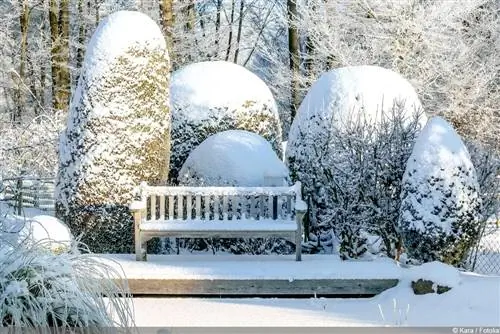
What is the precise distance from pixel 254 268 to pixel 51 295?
3.44m

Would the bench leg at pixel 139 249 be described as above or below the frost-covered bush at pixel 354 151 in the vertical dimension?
below

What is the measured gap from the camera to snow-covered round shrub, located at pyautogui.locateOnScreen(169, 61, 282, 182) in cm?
985

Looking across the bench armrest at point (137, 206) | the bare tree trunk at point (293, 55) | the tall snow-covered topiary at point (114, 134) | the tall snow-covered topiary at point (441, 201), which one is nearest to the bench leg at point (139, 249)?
the bench armrest at point (137, 206)

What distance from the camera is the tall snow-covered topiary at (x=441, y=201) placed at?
286 inches

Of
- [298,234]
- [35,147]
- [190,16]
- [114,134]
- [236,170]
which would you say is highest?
[190,16]

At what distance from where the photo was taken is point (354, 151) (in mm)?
8438

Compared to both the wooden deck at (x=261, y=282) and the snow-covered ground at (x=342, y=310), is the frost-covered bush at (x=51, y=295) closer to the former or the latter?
the snow-covered ground at (x=342, y=310)

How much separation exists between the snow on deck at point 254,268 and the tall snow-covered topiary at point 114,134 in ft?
3.45

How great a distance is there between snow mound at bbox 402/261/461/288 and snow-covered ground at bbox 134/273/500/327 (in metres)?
0.06

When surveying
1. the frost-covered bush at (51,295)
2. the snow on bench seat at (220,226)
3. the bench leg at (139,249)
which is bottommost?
the bench leg at (139,249)

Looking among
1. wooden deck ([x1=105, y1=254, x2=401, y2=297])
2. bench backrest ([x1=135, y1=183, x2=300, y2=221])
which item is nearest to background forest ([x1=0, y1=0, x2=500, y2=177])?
bench backrest ([x1=135, y1=183, x2=300, y2=221])

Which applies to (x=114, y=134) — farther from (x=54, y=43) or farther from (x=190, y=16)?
(x=190, y=16)

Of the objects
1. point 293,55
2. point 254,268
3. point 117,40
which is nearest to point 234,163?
point 117,40

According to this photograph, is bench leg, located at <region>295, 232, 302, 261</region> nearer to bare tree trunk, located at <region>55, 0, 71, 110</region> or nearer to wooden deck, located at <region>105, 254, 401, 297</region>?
wooden deck, located at <region>105, 254, 401, 297</region>
